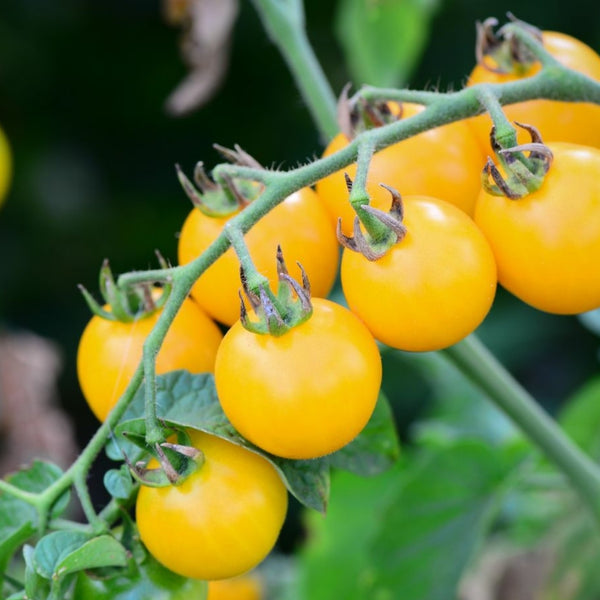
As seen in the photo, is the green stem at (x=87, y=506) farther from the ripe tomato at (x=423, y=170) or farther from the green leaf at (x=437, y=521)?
the green leaf at (x=437, y=521)

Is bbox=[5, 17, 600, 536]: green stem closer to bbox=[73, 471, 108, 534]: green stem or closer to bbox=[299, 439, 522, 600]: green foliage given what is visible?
bbox=[73, 471, 108, 534]: green stem

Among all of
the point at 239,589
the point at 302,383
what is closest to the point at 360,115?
the point at 302,383

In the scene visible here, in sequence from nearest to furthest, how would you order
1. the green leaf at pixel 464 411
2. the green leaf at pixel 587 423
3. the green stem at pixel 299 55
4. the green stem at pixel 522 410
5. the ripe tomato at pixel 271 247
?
1. the ripe tomato at pixel 271 247
2. the green stem at pixel 522 410
3. the green stem at pixel 299 55
4. the green leaf at pixel 587 423
5. the green leaf at pixel 464 411

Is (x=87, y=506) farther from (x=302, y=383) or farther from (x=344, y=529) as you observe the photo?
(x=344, y=529)

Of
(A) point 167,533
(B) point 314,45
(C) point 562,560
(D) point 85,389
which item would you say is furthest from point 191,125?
(A) point 167,533

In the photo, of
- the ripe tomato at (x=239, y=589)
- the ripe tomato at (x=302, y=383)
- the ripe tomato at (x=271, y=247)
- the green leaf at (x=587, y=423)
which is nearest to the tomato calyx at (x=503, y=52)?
the ripe tomato at (x=271, y=247)

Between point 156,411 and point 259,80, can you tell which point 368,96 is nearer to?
point 156,411

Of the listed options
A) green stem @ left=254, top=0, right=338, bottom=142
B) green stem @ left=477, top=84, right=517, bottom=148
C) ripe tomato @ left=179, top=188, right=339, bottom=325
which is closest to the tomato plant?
ripe tomato @ left=179, top=188, right=339, bottom=325
